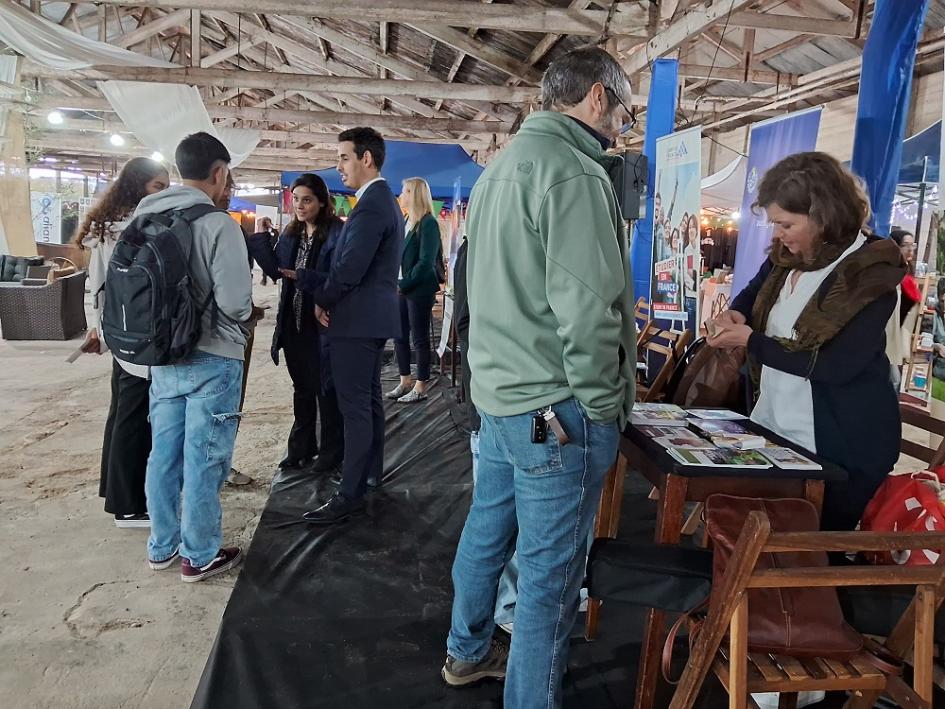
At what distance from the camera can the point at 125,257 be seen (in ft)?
6.63

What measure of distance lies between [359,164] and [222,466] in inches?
48.1

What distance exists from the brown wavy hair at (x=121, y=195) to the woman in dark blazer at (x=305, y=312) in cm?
55

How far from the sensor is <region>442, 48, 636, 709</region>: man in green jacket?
4.15ft

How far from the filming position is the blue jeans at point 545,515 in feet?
4.50

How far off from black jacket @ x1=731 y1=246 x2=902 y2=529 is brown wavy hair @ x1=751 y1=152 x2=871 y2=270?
0.11m

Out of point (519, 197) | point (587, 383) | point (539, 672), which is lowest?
point (539, 672)

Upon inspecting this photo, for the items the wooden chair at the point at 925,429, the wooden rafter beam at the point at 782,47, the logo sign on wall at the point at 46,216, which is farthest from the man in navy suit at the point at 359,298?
the logo sign on wall at the point at 46,216

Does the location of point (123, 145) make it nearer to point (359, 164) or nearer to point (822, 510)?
point (359, 164)

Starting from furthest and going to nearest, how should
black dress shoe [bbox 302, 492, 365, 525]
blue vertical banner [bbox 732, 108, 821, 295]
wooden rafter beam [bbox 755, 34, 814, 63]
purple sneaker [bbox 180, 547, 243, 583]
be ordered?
1. wooden rafter beam [bbox 755, 34, 814, 63]
2. blue vertical banner [bbox 732, 108, 821, 295]
3. black dress shoe [bbox 302, 492, 365, 525]
4. purple sneaker [bbox 180, 547, 243, 583]

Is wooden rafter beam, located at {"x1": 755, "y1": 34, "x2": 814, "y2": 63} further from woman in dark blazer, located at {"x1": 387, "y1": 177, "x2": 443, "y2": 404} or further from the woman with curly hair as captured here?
the woman with curly hair

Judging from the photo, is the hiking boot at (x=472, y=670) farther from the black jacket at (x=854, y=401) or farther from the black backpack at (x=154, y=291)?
the black backpack at (x=154, y=291)

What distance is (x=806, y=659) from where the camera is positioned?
1.34 meters

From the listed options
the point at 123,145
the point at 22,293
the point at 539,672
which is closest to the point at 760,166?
the point at 539,672

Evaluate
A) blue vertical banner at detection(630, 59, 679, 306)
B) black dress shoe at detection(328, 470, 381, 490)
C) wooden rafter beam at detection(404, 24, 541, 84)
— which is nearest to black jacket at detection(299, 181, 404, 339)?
black dress shoe at detection(328, 470, 381, 490)
